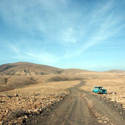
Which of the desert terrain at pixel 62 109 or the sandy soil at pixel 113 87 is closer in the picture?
the desert terrain at pixel 62 109

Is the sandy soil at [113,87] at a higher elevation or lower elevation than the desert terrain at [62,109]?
lower

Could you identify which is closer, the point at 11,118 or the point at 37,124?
the point at 37,124

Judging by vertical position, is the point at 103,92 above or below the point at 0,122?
below

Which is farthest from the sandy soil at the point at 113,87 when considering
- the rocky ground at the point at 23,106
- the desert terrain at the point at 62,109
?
the rocky ground at the point at 23,106

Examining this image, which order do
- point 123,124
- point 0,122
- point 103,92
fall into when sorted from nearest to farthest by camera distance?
point 0,122
point 123,124
point 103,92

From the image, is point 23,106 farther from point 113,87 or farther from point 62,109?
point 113,87

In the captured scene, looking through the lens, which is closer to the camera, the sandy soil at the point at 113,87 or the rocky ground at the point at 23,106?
the rocky ground at the point at 23,106

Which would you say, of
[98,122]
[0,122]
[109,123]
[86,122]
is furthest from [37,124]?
[109,123]

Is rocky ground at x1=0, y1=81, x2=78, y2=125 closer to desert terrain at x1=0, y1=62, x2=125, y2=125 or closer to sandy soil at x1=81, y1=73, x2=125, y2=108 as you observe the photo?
desert terrain at x1=0, y1=62, x2=125, y2=125

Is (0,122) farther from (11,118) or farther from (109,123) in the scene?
(109,123)

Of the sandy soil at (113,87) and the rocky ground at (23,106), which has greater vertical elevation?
the rocky ground at (23,106)

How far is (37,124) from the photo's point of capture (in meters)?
9.20

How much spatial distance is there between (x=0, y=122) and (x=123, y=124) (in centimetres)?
970

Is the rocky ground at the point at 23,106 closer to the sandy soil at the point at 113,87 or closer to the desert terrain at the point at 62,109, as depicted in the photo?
the desert terrain at the point at 62,109
